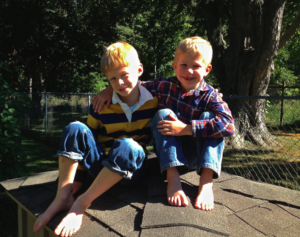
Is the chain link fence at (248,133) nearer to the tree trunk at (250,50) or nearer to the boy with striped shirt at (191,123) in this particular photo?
the tree trunk at (250,50)

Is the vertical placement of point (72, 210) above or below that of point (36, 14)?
below

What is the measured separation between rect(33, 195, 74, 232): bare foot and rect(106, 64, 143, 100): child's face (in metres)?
0.80

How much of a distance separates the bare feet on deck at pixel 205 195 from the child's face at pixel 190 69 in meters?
0.64

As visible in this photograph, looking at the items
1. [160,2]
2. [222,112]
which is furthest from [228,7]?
[222,112]

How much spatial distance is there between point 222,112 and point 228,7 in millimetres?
8503

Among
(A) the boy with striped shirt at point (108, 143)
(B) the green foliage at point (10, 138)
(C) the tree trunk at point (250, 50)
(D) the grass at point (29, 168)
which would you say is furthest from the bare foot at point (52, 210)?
(C) the tree trunk at point (250, 50)

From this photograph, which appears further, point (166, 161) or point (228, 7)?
point (228, 7)

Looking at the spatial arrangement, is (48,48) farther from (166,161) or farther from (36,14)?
(166,161)

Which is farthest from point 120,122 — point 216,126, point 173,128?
point 216,126

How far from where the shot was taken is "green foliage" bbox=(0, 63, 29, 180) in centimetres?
335

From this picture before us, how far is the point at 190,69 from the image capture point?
1963 millimetres

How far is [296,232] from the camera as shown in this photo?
168 cm

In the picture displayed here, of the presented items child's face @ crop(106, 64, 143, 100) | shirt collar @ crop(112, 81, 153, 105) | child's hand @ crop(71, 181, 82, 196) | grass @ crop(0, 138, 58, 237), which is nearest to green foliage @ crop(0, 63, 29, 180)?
grass @ crop(0, 138, 58, 237)

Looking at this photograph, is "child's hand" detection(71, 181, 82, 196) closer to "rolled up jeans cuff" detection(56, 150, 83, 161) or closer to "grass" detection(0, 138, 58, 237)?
"rolled up jeans cuff" detection(56, 150, 83, 161)
